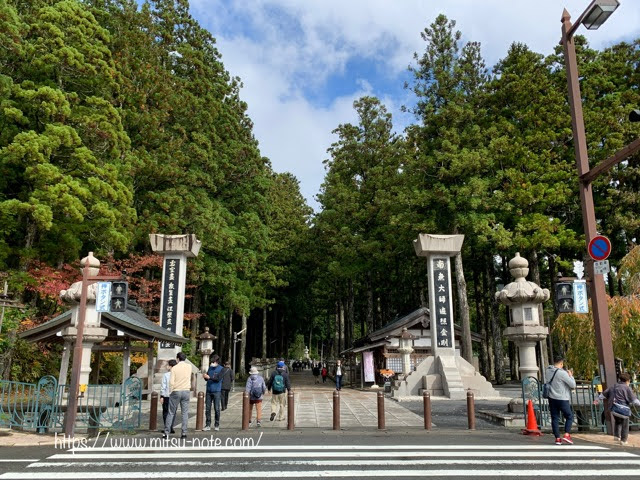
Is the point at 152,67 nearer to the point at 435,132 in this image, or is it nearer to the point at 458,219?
the point at 435,132

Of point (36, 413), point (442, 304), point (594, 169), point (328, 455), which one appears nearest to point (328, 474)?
point (328, 455)

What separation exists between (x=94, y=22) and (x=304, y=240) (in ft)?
72.8

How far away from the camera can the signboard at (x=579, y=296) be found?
11.3m

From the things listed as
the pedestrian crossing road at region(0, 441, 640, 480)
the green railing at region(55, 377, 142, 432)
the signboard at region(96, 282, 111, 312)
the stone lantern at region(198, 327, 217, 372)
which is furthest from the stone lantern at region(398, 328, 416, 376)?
the signboard at region(96, 282, 111, 312)

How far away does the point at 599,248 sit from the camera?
1054 centimetres

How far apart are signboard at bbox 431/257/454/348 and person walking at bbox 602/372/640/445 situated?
11.7m

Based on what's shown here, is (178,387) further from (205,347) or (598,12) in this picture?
(205,347)

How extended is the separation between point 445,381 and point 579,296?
9922 mm

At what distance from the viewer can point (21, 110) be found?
20625mm

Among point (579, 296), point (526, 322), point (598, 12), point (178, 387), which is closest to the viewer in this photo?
point (598, 12)

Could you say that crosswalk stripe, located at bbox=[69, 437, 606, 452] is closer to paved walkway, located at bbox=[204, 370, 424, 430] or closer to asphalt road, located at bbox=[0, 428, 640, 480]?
asphalt road, located at bbox=[0, 428, 640, 480]

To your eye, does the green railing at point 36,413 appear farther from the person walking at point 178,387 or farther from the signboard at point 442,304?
the signboard at point 442,304

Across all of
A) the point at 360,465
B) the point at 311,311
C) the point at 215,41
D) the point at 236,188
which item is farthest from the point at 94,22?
the point at 311,311

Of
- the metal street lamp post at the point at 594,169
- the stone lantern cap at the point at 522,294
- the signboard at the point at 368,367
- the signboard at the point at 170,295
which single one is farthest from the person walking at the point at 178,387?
the signboard at the point at 368,367
